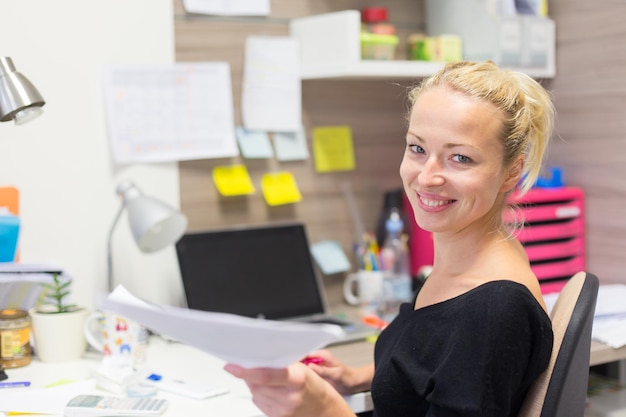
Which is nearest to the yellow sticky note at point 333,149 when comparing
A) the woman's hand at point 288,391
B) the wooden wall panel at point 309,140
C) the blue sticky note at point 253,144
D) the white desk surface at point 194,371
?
the wooden wall panel at point 309,140

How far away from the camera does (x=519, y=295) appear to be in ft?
4.16

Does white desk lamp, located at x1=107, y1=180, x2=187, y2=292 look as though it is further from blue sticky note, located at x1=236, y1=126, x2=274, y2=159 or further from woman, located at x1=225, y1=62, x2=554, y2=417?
woman, located at x1=225, y1=62, x2=554, y2=417

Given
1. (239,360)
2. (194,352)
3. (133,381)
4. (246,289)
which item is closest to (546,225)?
(246,289)

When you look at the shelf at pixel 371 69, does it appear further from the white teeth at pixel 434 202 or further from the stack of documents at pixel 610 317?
the white teeth at pixel 434 202

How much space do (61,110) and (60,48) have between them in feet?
0.44

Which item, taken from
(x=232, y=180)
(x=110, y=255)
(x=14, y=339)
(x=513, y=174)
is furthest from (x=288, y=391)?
(x=232, y=180)

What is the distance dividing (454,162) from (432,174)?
4 centimetres

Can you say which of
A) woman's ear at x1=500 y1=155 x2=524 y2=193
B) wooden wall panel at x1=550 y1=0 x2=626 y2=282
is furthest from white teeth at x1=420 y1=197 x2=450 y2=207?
wooden wall panel at x1=550 y1=0 x2=626 y2=282

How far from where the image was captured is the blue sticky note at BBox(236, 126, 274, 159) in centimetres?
217

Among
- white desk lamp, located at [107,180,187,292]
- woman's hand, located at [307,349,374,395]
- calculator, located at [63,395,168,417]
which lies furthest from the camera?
white desk lamp, located at [107,180,187,292]

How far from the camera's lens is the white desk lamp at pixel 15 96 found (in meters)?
1.60

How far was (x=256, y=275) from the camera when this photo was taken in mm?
2119

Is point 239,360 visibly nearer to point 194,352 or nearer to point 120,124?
point 194,352

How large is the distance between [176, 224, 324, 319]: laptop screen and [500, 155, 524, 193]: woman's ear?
2.79 feet
